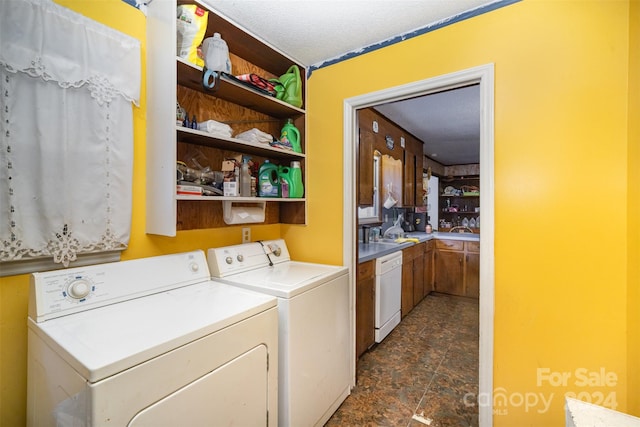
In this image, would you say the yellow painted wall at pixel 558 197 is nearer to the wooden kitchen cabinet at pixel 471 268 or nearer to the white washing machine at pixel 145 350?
the white washing machine at pixel 145 350

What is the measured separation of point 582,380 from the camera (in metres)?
1.25

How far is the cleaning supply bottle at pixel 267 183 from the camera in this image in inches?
74.6

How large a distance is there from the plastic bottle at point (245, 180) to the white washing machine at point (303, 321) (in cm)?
35

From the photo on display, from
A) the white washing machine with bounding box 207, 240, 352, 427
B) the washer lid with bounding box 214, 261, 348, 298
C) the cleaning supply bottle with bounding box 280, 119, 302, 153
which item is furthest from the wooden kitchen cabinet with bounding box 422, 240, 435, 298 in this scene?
the cleaning supply bottle with bounding box 280, 119, 302, 153

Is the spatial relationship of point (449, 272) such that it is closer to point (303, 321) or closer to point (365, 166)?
point (365, 166)

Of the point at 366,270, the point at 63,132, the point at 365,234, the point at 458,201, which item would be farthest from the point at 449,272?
the point at 63,132

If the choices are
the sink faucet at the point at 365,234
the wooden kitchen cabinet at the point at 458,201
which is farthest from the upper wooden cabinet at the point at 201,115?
the wooden kitchen cabinet at the point at 458,201

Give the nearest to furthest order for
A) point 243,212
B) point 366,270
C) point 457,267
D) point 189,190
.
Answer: point 189,190 < point 243,212 < point 366,270 < point 457,267

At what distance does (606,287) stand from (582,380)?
44 cm

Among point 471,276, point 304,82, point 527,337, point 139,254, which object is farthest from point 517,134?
point 471,276

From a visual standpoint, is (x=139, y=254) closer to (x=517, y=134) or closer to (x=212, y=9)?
(x=212, y=9)

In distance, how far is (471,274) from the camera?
4.02m

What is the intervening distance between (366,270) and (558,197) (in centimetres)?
143

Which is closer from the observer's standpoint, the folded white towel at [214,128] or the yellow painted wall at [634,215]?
the yellow painted wall at [634,215]
